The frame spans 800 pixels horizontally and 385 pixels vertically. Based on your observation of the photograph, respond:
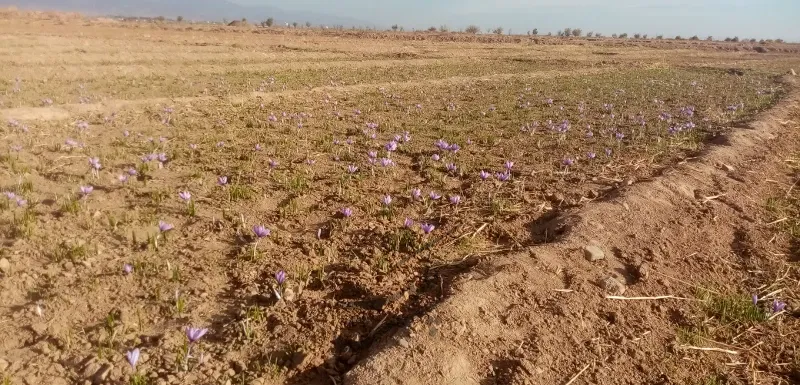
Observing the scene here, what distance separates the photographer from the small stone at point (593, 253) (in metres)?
4.26

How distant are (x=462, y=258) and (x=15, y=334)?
3188 millimetres

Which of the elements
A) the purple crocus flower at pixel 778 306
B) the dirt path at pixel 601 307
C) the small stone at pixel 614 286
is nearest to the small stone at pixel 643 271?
the dirt path at pixel 601 307

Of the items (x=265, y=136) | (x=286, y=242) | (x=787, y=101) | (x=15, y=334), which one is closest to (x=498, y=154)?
(x=265, y=136)

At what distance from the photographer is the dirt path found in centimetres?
298

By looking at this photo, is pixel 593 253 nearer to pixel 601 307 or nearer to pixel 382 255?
pixel 601 307

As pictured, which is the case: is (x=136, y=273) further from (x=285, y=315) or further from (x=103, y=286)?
(x=285, y=315)

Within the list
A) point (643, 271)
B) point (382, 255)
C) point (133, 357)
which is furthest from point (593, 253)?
point (133, 357)

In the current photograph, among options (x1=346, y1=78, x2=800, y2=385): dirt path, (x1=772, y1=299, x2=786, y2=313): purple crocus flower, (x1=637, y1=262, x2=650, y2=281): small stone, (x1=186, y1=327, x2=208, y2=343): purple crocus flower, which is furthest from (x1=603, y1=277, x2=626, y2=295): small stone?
(x1=186, y1=327, x2=208, y2=343): purple crocus flower

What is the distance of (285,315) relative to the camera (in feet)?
11.2

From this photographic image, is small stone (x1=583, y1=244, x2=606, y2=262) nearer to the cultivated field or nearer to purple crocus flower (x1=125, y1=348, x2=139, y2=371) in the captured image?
the cultivated field

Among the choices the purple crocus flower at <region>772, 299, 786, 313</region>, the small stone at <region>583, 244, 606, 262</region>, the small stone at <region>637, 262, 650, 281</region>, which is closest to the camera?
the purple crocus flower at <region>772, 299, 786, 313</region>

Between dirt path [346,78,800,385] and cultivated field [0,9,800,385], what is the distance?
2 cm

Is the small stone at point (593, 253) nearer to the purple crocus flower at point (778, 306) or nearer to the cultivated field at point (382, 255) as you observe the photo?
the cultivated field at point (382, 255)

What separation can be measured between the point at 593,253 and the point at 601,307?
2.39 feet
